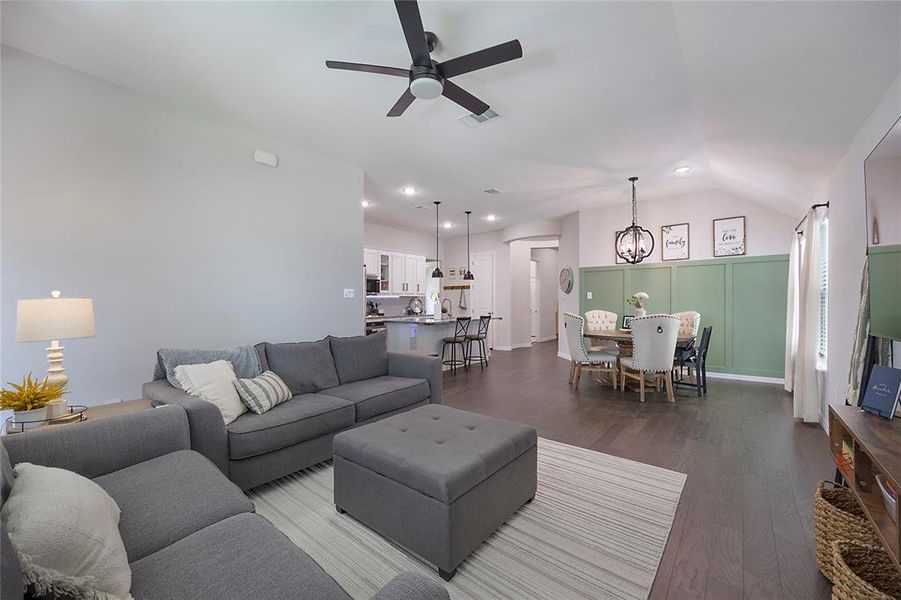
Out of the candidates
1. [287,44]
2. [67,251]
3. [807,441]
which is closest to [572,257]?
[807,441]

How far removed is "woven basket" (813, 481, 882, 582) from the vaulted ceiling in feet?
6.98

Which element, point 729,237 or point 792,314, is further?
point 729,237

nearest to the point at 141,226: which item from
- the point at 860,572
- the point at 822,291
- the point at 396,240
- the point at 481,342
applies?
the point at 860,572

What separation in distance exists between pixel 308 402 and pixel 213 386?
24.8 inches

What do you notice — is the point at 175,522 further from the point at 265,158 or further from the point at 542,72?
the point at 265,158

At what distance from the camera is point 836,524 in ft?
5.10

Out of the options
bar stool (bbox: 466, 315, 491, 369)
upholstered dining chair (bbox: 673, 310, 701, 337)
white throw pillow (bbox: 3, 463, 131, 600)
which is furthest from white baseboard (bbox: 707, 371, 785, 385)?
white throw pillow (bbox: 3, 463, 131, 600)

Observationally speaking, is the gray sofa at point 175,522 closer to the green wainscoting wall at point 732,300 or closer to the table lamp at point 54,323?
the table lamp at point 54,323

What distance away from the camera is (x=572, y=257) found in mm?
7336

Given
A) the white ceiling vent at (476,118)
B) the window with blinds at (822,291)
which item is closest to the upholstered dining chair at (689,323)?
the window with blinds at (822,291)

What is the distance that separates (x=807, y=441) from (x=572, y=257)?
15.5 ft

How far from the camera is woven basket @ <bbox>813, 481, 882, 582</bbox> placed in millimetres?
1492

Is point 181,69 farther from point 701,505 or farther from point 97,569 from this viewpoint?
point 701,505

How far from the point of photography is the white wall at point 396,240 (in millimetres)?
7680
